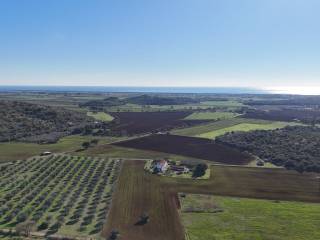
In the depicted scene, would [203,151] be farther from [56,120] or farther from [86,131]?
[56,120]

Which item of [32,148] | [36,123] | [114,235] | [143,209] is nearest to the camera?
[114,235]

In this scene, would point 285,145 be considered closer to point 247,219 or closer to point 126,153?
point 126,153

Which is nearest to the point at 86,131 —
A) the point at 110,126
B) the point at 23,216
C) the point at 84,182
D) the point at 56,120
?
the point at 110,126

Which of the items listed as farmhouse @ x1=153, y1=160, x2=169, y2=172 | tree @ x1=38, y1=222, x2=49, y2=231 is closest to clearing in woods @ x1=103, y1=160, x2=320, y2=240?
farmhouse @ x1=153, y1=160, x2=169, y2=172

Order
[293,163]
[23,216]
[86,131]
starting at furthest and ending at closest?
[86,131] < [293,163] < [23,216]

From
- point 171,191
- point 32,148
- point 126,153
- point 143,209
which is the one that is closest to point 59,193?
point 143,209

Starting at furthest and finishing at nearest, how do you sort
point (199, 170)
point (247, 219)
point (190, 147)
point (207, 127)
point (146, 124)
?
1. point (146, 124)
2. point (207, 127)
3. point (190, 147)
4. point (199, 170)
5. point (247, 219)
